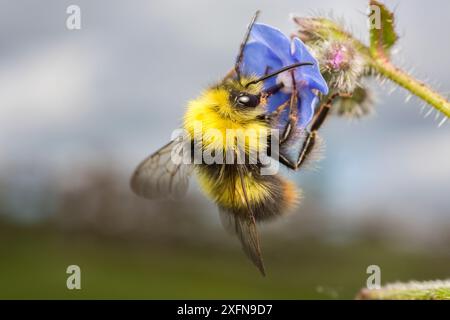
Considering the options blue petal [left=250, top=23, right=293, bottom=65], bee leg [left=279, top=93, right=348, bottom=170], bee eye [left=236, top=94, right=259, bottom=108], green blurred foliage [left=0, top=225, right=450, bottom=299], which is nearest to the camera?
bee eye [left=236, top=94, right=259, bottom=108]

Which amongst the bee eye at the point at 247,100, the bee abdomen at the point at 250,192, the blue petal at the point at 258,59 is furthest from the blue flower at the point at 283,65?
the bee abdomen at the point at 250,192

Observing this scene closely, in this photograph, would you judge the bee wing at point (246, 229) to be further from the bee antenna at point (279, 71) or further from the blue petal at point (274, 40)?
the blue petal at point (274, 40)

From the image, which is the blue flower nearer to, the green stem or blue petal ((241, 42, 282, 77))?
blue petal ((241, 42, 282, 77))

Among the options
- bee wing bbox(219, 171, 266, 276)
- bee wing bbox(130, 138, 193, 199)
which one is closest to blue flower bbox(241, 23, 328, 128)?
bee wing bbox(219, 171, 266, 276)
